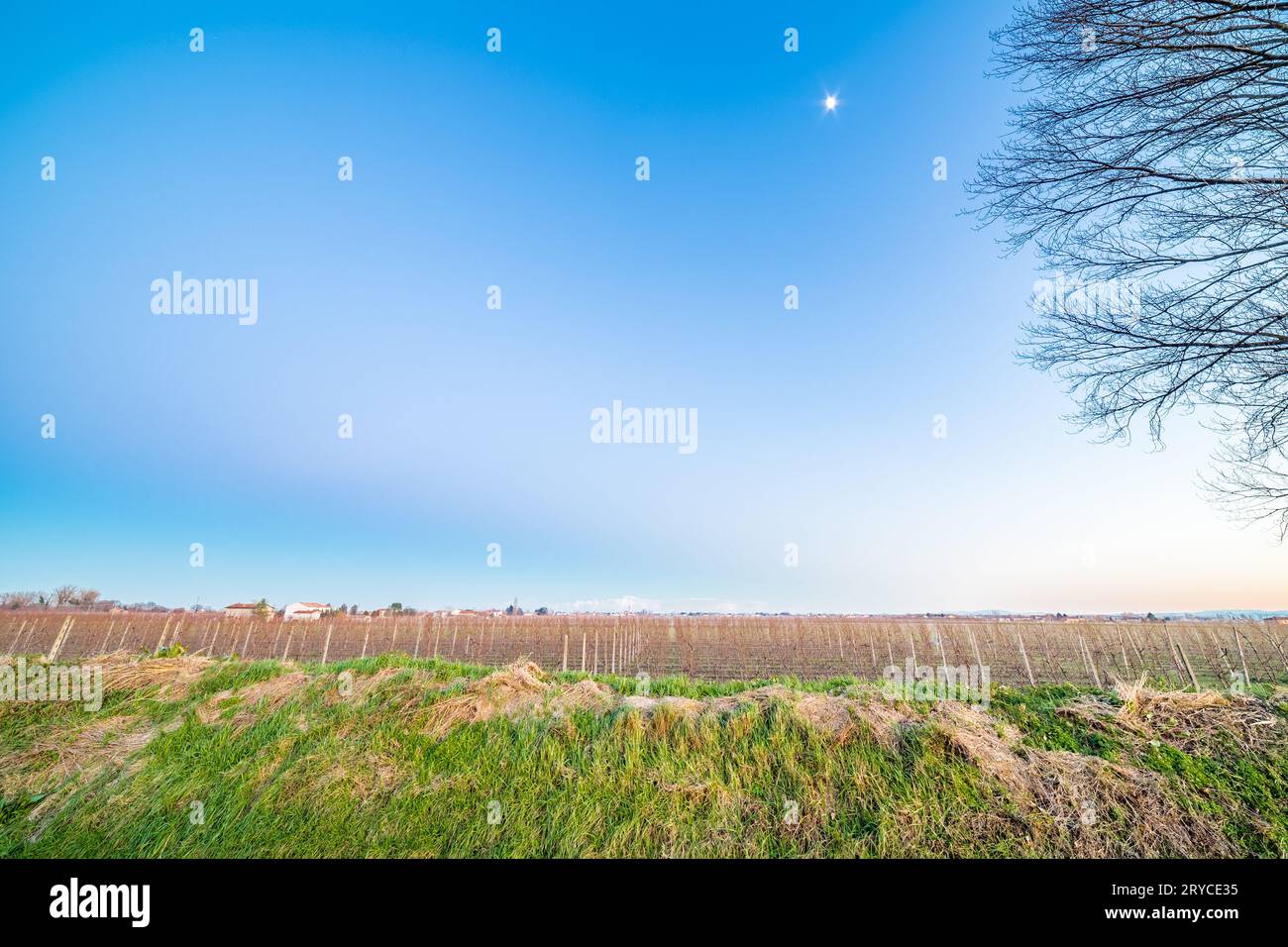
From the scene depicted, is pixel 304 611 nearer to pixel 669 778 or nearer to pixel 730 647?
pixel 730 647

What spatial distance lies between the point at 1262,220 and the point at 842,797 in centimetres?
624

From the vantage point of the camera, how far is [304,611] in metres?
56.7

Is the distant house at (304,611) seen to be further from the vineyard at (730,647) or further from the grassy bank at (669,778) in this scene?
the grassy bank at (669,778)

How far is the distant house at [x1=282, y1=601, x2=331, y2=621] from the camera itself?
4842 centimetres

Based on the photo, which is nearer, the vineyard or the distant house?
the vineyard

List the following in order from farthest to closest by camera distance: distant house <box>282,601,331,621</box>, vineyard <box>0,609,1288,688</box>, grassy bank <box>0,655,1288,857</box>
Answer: distant house <box>282,601,331,621</box>, vineyard <box>0,609,1288,688</box>, grassy bank <box>0,655,1288,857</box>

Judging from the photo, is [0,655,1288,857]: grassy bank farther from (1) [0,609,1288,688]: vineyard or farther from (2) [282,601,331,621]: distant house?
(2) [282,601,331,621]: distant house

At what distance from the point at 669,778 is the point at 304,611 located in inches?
2453

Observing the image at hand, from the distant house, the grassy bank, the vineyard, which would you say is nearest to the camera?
the grassy bank

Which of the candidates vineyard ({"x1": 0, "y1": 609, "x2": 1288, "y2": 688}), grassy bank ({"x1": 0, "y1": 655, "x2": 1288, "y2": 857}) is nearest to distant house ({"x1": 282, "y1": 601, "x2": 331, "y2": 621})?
vineyard ({"x1": 0, "y1": 609, "x2": 1288, "y2": 688})

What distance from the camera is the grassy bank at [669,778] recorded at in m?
4.09

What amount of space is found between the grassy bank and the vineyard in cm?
1822
